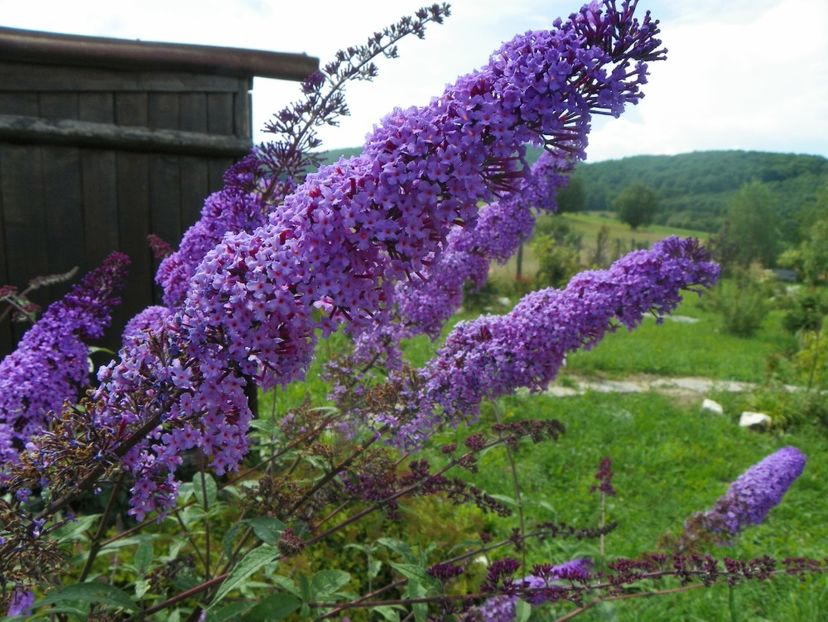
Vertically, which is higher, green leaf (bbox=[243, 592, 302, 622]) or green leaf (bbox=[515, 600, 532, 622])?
green leaf (bbox=[243, 592, 302, 622])

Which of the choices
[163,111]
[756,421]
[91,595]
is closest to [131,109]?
[163,111]

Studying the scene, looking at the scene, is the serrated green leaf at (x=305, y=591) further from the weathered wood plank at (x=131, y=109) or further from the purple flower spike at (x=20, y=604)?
the weathered wood plank at (x=131, y=109)

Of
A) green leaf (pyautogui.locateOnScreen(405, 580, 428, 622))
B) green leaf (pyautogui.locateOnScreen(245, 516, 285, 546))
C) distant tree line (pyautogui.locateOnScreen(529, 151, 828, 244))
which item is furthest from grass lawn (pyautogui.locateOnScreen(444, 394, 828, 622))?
distant tree line (pyautogui.locateOnScreen(529, 151, 828, 244))

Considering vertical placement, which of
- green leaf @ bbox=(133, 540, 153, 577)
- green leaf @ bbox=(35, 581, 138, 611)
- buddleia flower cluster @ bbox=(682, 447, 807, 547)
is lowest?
buddleia flower cluster @ bbox=(682, 447, 807, 547)

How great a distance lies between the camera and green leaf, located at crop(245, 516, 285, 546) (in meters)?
1.37

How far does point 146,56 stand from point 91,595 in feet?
10.6

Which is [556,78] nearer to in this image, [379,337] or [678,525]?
[379,337]

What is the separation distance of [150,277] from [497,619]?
308cm

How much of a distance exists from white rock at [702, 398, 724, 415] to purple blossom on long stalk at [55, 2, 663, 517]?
23.3ft

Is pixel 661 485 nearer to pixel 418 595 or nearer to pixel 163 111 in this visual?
pixel 418 595

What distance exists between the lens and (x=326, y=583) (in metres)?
1.67

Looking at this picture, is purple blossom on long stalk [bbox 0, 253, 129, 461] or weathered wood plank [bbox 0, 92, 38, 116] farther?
weathered wood plank [bbox 0, 92, 38, 116]

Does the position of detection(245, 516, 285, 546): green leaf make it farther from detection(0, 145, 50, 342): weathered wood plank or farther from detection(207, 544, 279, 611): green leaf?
detection(0, 145, 50, 342): weathered wood plank

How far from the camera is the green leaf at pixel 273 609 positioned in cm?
153
